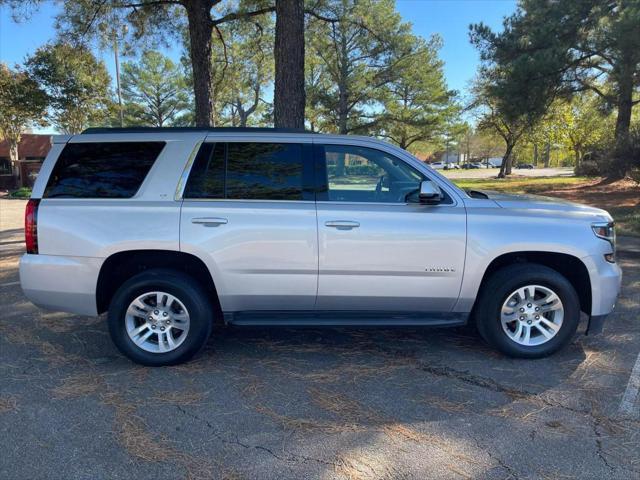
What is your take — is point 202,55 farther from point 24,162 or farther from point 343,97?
point 24,162

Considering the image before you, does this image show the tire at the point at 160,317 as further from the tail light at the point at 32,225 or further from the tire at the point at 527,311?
the tire at the point at 527,311

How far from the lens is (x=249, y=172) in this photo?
404cm

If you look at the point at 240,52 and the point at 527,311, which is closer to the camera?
the point at 527,311

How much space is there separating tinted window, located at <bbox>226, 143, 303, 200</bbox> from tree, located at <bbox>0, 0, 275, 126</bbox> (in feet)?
18.0

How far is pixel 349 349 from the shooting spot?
440 centimetres

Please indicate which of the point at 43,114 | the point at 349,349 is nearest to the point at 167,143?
the point at 349,349

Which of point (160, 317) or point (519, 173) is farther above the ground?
point (519, 173)

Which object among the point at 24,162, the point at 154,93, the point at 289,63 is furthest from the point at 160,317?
the point at 154,93

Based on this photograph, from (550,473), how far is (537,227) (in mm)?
1933

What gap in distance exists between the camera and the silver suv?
388cm

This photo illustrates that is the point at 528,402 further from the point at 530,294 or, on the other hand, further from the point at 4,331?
the point at 4,331

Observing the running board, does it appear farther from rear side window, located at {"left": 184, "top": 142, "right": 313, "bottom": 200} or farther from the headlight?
the headlight

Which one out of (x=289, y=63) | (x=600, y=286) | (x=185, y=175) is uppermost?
(x=289, y=63)

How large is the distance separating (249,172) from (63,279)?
1726 mm
